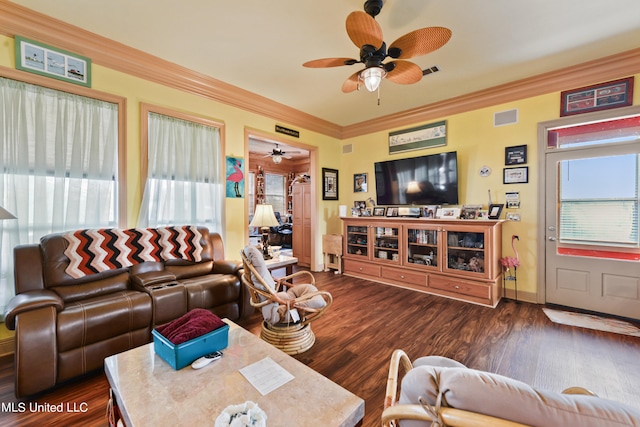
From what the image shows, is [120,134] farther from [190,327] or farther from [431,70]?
[431,70]

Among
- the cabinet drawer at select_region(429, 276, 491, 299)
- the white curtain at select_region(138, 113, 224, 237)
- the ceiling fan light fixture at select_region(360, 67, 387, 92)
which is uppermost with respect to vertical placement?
the ceiling fan light fixture at select_region(360, 67, 387, 92)

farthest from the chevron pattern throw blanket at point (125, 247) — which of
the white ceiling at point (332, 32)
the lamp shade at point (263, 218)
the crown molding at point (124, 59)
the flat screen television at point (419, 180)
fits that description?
the flat screen television at point (419, 180)

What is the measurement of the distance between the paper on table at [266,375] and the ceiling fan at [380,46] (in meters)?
2.23

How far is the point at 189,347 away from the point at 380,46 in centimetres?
253

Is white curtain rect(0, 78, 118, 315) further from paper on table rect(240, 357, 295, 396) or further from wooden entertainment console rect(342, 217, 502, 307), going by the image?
wooden entertainment console rect(342, 217, 502, 307)

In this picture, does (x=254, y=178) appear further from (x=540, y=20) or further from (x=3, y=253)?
(x=540, y=20)

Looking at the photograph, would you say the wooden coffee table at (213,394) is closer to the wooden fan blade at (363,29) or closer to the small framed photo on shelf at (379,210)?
the wooden fan blade at (363,29)

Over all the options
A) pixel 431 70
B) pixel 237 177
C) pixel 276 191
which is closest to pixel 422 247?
pixel 431 70

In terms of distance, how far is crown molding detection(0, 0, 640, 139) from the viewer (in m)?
2.30

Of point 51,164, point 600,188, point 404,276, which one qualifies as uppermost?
point 51,164

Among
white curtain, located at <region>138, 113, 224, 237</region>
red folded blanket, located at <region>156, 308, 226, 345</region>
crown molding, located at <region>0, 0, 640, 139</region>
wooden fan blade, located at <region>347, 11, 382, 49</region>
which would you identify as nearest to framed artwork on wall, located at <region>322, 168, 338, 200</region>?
crown molding, located at <region>0, 0, 640, 139</region>

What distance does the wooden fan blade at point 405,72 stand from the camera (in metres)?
2.37

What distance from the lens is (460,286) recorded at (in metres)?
3.60

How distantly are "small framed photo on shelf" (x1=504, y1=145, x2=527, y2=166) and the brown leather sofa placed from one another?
3.88 meters
